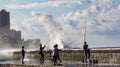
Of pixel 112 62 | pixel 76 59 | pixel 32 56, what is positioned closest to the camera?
pixel 112 62

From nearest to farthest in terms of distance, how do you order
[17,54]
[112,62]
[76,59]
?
1. [112,62]
2. [76,59]
3. [17,54]

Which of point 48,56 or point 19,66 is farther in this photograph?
point 48,56

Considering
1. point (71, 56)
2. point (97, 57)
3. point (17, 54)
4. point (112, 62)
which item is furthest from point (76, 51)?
point (17, 54)

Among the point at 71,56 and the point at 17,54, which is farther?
the point at 17,54

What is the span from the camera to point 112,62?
92.3ft

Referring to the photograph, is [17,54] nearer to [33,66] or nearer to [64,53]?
[64,53]

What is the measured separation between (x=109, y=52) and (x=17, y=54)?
53.1 feet

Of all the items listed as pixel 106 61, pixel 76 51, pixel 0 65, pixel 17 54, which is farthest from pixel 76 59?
pixel 17 54

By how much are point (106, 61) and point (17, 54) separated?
15984mm

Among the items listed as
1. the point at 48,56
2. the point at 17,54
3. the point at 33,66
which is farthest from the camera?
the point at 17,54

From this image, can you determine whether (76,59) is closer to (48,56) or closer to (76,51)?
(76,51)

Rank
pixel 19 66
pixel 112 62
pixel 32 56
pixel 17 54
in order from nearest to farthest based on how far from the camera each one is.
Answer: pixel 19 66
pixel 112 62
pixel 32 56
pixel 17 54

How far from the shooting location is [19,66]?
26109 mm

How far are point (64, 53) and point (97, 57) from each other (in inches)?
175
